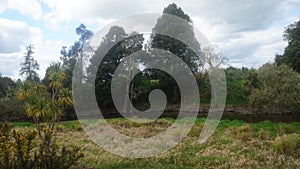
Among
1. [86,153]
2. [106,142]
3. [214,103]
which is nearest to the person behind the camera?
[86,153]

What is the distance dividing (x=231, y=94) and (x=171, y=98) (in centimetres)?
814

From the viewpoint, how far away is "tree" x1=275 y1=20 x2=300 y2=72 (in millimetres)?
36141

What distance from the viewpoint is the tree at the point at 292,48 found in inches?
1423

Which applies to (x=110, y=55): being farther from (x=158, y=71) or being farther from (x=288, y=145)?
(x=288, y=145)

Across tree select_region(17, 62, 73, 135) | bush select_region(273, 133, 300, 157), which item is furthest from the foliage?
tree select_region(17, 62, 73, 135)

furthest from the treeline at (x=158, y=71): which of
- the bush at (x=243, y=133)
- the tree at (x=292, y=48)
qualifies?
the bush at (x=243, y=133)

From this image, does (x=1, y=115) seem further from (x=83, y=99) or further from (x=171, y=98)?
(x=171, y=98)

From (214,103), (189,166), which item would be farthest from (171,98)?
(189,166)

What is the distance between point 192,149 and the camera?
12.6 meters

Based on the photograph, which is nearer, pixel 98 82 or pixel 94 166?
pixel 94 166

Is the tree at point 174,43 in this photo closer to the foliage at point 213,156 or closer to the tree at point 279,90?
the tree at point 279,90

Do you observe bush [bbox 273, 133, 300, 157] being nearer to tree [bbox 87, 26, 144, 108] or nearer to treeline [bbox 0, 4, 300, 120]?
treeline [bbox 0, 4, 300, 120]

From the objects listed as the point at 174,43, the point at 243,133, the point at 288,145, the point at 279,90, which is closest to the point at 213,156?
the point at 288,145

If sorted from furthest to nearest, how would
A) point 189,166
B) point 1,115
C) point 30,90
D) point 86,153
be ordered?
point 1,115, point 30,90, point 86,153, point 189,166
